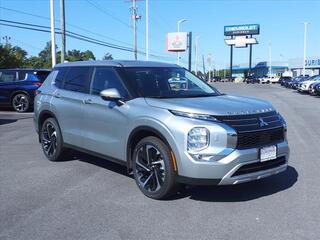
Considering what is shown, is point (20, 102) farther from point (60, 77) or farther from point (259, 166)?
point (259, 166)

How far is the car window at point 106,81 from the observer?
21.8ft

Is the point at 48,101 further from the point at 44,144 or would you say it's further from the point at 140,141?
the point at 140,141

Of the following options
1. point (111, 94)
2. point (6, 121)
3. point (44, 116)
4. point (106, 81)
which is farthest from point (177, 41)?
point (111, 94)

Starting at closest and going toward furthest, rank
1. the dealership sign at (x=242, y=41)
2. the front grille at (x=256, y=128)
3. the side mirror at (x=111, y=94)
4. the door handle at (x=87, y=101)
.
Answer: the front grille at (x=256, y=128) → the side mirror at (x=111, y=94) → the door handle at (x=87, y=101) → the dealership sign at (x=242, y=41)

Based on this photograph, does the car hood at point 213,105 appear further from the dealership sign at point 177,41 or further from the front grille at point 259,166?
the dealership sign at point 177,41

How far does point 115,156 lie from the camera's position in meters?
6.73

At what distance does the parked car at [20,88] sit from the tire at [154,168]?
515 inches

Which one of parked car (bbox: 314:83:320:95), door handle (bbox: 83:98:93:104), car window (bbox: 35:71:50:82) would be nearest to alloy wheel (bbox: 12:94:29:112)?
car window (bbox: 35:71:50:82)

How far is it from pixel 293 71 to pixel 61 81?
370ft

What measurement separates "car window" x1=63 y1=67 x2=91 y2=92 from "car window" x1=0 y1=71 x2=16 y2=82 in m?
11.4

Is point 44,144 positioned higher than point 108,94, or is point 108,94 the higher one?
point 108,94

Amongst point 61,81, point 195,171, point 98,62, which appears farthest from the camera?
point 61,81

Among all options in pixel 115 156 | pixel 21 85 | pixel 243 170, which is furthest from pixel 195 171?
pixel 21 85

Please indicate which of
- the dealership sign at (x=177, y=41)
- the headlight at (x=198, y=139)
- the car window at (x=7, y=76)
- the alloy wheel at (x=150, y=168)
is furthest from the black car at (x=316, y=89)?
the dealership sign at (x=177, y=41)
